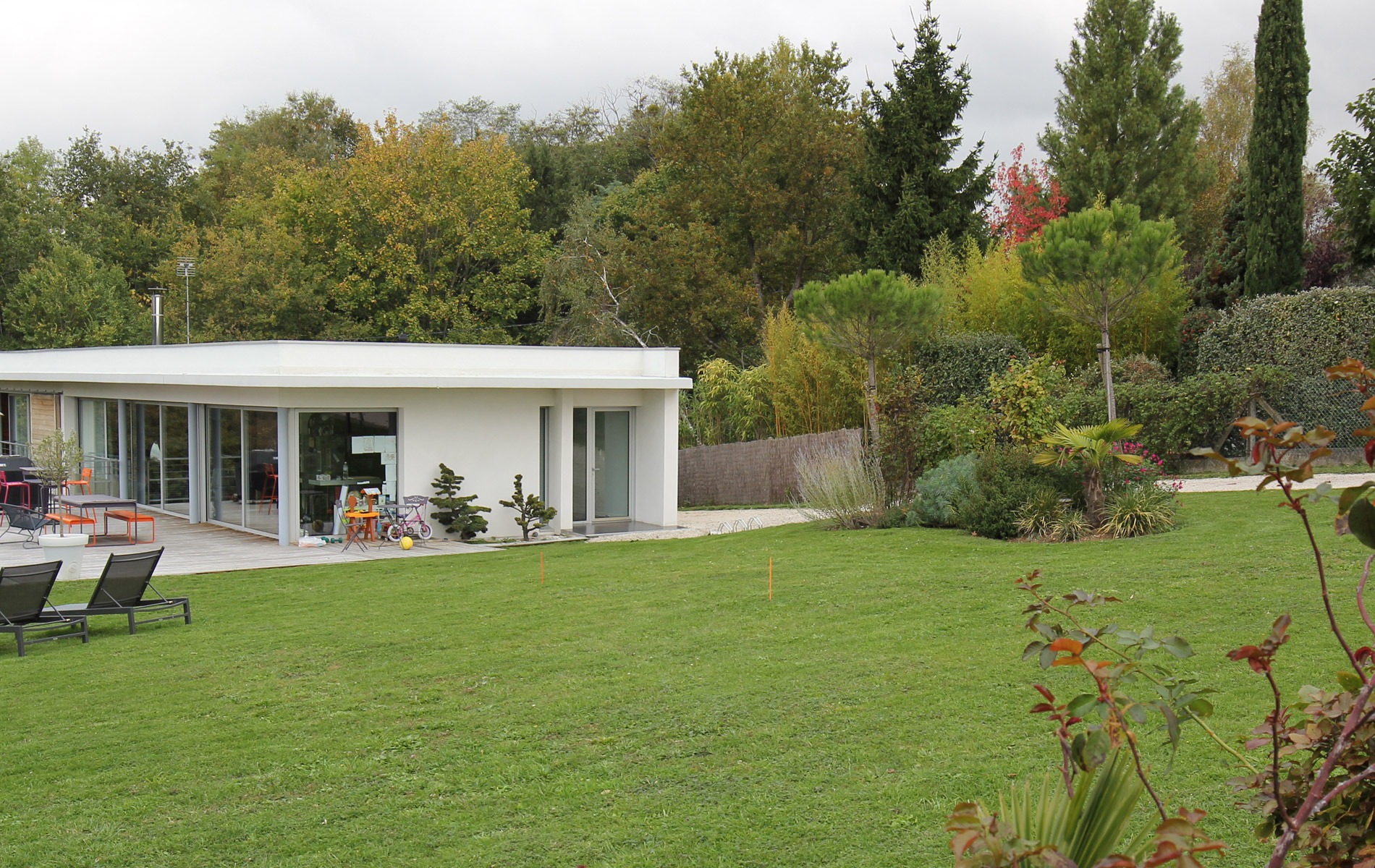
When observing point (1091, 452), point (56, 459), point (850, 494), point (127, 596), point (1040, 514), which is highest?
point (1091, 452)

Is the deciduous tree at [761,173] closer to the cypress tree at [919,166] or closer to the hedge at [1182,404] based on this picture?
the cypress tree at [919,166]

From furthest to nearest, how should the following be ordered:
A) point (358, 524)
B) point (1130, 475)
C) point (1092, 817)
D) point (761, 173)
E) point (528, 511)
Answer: point (761, 173) < point (528, 511) < point (358, 524) < point (1130, 475) < point (1092, 817)

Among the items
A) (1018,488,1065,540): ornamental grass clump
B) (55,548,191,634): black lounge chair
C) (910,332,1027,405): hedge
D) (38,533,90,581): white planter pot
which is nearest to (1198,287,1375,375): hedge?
(910,332,1027,405): hedge

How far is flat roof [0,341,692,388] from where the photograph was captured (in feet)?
54.9

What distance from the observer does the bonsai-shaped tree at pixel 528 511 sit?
17703 millimetres

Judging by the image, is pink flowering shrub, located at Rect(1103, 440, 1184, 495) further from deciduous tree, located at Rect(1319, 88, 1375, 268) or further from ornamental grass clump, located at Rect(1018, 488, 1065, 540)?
deciduous tree, located at Rect(1319, 88, 1375, 268)

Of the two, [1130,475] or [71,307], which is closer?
[1130,475]

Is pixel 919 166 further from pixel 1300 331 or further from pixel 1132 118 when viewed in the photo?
pixel 1300 331

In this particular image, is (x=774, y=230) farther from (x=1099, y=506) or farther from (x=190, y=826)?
(x=190, y=826)

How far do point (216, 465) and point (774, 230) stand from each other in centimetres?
2068

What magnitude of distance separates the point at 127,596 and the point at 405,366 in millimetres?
7139

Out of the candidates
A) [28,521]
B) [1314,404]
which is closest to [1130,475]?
[1314,404]

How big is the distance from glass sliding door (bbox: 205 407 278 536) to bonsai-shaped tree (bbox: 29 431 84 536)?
97.1 inches

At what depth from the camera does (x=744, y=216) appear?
36.3m
